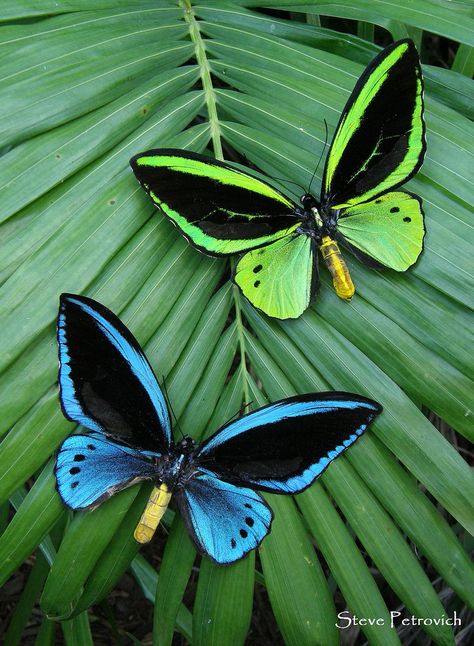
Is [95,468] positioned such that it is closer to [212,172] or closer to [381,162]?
[212,172]

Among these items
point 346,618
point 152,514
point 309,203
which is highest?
point 309,203

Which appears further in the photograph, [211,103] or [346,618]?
[346,618]

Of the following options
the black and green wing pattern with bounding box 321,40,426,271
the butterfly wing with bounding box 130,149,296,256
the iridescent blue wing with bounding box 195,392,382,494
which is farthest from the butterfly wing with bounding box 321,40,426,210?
the iridescent blue wing with bounding box 195,392,382,494

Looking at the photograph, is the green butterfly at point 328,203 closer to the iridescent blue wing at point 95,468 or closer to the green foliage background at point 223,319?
the green foliage background at point 223,319

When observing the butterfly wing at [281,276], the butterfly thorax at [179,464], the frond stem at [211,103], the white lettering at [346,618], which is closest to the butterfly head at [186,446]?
the butterfly thorax at [179,464]

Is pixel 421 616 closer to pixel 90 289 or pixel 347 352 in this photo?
pixel 347 352

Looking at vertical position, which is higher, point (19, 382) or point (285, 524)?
point (19, 382)

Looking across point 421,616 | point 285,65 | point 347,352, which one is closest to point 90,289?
point 347,352

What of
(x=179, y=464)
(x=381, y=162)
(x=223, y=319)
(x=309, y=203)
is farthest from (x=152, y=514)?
(x=381, y=162)
